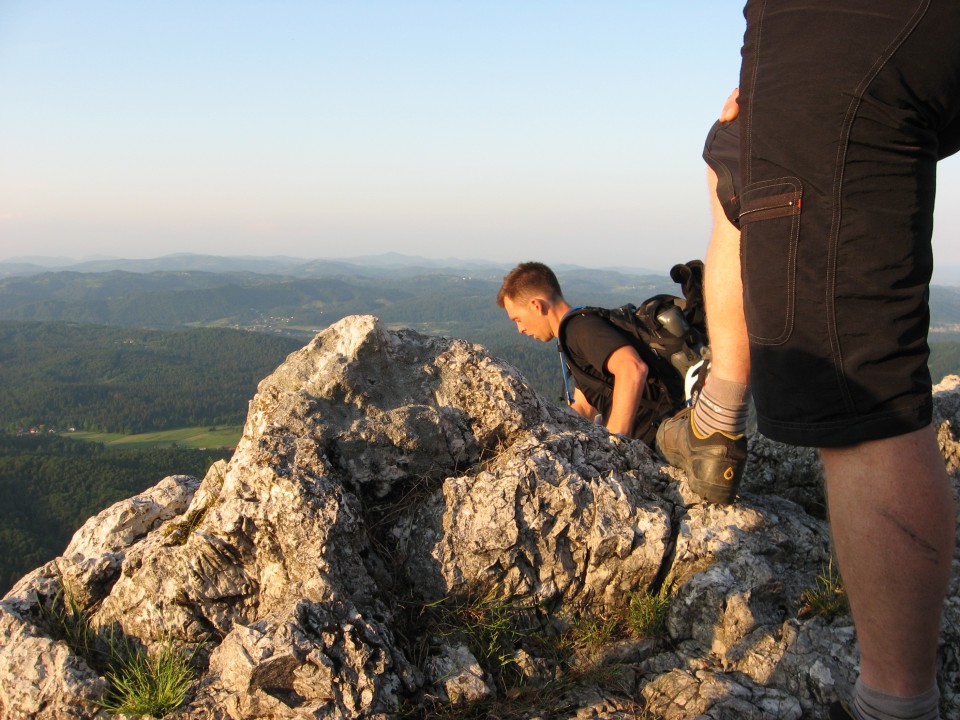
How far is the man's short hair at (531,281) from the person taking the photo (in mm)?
7312

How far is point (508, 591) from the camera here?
3.88 metres

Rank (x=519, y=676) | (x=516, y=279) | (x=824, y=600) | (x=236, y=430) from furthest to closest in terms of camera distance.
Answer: (x=236, y=430) < (x=516, y=279) < (x=824, y=600) < (x=519, y=676)

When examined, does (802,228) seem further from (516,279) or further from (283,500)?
(516,279)

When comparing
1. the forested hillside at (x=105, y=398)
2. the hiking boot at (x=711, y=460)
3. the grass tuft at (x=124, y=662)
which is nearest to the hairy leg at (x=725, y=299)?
the hiking boot at (x=711, y=460)

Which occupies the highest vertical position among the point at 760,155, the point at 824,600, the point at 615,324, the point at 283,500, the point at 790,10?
the point at 790,10

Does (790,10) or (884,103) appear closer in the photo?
(884,103)

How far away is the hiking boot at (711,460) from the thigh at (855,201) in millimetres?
1524

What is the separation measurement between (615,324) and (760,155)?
3.54 m

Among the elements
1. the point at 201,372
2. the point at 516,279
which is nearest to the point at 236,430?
the point at 201,372

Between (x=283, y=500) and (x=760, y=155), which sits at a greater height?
(x=760, y=155)

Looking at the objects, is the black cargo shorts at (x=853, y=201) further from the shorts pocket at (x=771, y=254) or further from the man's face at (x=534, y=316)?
the man's face at (x=534, y=316)

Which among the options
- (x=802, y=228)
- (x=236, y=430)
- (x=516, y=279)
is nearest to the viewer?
(x=802, y=228)

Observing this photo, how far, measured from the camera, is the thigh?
2.40 meters

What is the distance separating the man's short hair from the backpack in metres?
1.05
